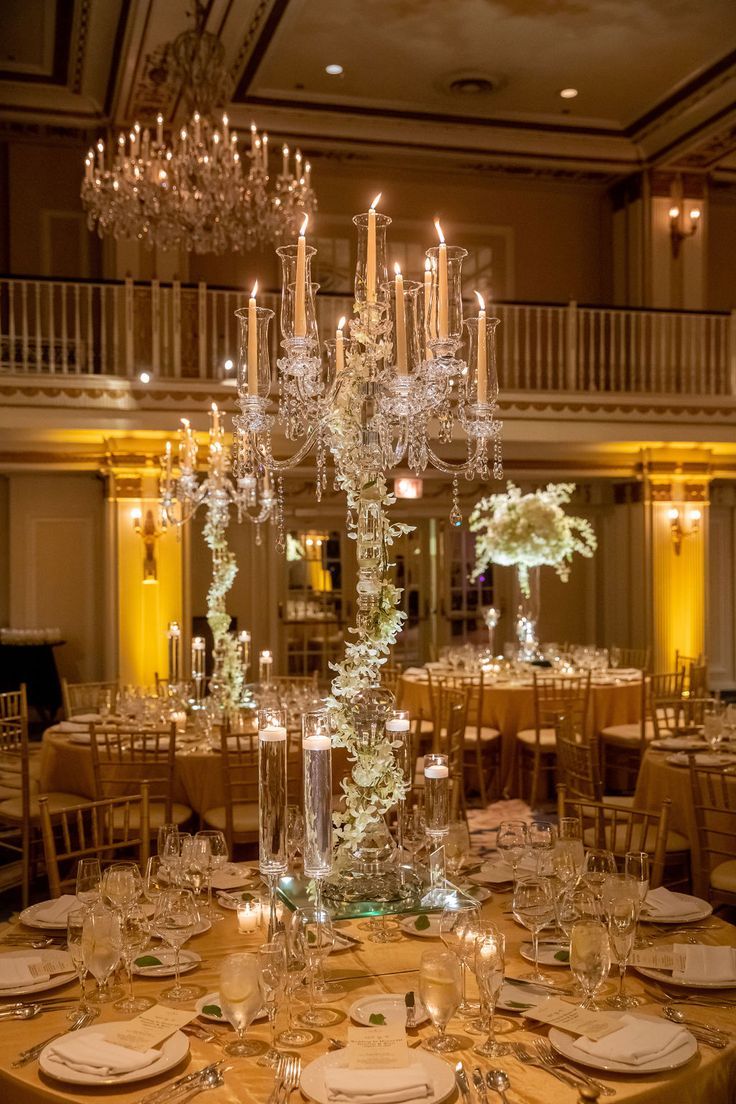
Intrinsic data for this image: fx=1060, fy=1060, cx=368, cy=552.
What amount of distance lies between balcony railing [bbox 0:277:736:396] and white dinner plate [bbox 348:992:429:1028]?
23.6 feet

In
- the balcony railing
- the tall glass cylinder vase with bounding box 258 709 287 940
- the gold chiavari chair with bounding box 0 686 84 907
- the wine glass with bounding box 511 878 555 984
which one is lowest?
the gold chiavari chair with bounding box 0 686 84 907

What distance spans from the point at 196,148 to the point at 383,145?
4.84 metres

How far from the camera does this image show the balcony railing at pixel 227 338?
934 cm

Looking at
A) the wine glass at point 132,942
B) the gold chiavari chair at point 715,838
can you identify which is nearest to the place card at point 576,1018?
the wine glass at point 132,942

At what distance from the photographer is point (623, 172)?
466 inches

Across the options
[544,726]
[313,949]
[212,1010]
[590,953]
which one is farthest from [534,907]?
[544,726]

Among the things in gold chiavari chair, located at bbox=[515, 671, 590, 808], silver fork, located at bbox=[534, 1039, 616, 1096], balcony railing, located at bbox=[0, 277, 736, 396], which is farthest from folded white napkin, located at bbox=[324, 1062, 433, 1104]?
balcony railing, located at bbox=[0, 277, 736, 396]

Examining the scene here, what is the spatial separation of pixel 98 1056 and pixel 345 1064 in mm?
467

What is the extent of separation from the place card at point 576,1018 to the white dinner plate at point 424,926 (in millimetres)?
500

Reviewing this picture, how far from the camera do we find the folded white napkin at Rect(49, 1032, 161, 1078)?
6.41 feet

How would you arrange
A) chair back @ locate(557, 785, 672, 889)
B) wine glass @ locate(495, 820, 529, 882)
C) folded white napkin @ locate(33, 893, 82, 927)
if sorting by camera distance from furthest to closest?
chair back @ locate(557, 785, 672, 889), wine glass @ locate(495, 820, 529, 882), folded white napkin @ locate(33, 893, 82, 927)

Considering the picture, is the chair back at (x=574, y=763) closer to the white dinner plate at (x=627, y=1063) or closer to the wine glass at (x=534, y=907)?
the wine glass at (x=534, y=907)

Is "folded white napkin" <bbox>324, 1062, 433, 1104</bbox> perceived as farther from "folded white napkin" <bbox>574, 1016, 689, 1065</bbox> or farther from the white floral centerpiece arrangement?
the white floral centerpiece arrangement

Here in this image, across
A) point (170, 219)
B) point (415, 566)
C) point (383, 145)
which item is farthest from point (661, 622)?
point (170, 219)
